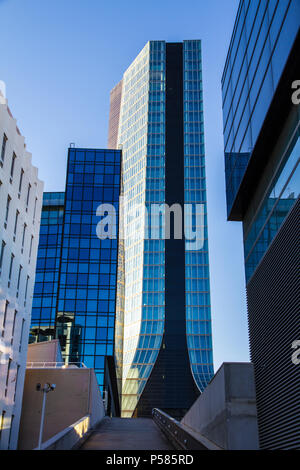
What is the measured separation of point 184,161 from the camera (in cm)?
9944

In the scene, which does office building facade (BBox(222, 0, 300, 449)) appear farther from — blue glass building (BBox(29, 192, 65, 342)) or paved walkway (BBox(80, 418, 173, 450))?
blue glass building (BBox(29, 192, 65, 342))

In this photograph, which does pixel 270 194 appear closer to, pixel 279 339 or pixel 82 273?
pixel 279 339

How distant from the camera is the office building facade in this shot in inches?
738

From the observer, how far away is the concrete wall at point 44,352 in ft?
153

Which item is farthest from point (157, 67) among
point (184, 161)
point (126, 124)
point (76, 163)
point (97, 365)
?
point (97, 365)

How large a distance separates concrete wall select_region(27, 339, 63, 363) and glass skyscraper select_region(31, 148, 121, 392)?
1949cm

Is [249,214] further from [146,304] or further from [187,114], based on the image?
[187,114]

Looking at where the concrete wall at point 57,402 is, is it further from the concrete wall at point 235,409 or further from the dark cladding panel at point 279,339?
the concrete wall at point 235,409

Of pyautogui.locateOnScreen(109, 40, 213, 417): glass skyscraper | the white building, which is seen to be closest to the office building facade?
the white building

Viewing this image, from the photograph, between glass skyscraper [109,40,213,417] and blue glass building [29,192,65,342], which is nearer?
blue glass building [29,192,65,342]

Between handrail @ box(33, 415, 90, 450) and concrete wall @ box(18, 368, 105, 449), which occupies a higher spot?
concrete wall @ box(18, 368, 105, 449)

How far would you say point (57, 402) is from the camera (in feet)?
119

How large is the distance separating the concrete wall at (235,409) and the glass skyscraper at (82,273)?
50752 mm

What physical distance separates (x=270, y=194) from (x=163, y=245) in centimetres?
7032
